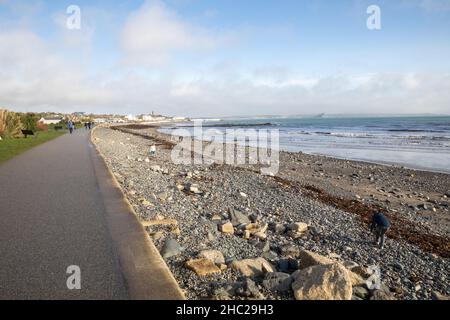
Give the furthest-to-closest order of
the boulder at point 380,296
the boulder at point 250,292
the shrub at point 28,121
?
the shrub at point 28,121 < the boulder at point 380,296 < the boulder at point 250,292

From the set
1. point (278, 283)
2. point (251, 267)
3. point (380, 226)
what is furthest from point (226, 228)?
point (380, 226)

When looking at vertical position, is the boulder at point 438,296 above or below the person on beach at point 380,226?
below

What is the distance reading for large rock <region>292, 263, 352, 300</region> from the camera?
12.1 ft

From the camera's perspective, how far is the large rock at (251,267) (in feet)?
14.3

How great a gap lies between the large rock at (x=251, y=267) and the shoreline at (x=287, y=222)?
3.8 inches

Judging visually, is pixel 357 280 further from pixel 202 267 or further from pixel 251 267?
pixel 202 267

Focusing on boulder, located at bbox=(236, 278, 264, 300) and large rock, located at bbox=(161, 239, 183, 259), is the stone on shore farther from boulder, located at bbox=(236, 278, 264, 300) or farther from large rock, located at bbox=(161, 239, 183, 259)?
boulder, located at bbox=(236, 278, 264, 300)

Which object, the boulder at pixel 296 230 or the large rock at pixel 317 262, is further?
the boulder at pixel 296 230

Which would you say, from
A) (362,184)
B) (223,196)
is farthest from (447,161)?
(223,196)

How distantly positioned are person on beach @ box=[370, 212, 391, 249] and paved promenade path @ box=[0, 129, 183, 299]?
13.5ft

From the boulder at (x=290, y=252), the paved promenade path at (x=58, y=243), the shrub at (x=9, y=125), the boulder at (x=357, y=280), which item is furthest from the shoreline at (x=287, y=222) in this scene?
the shrub at (x=9, y=125)

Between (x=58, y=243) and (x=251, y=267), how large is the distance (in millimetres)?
2782

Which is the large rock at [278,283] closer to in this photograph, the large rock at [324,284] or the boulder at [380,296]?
the large rock at [324,284]
